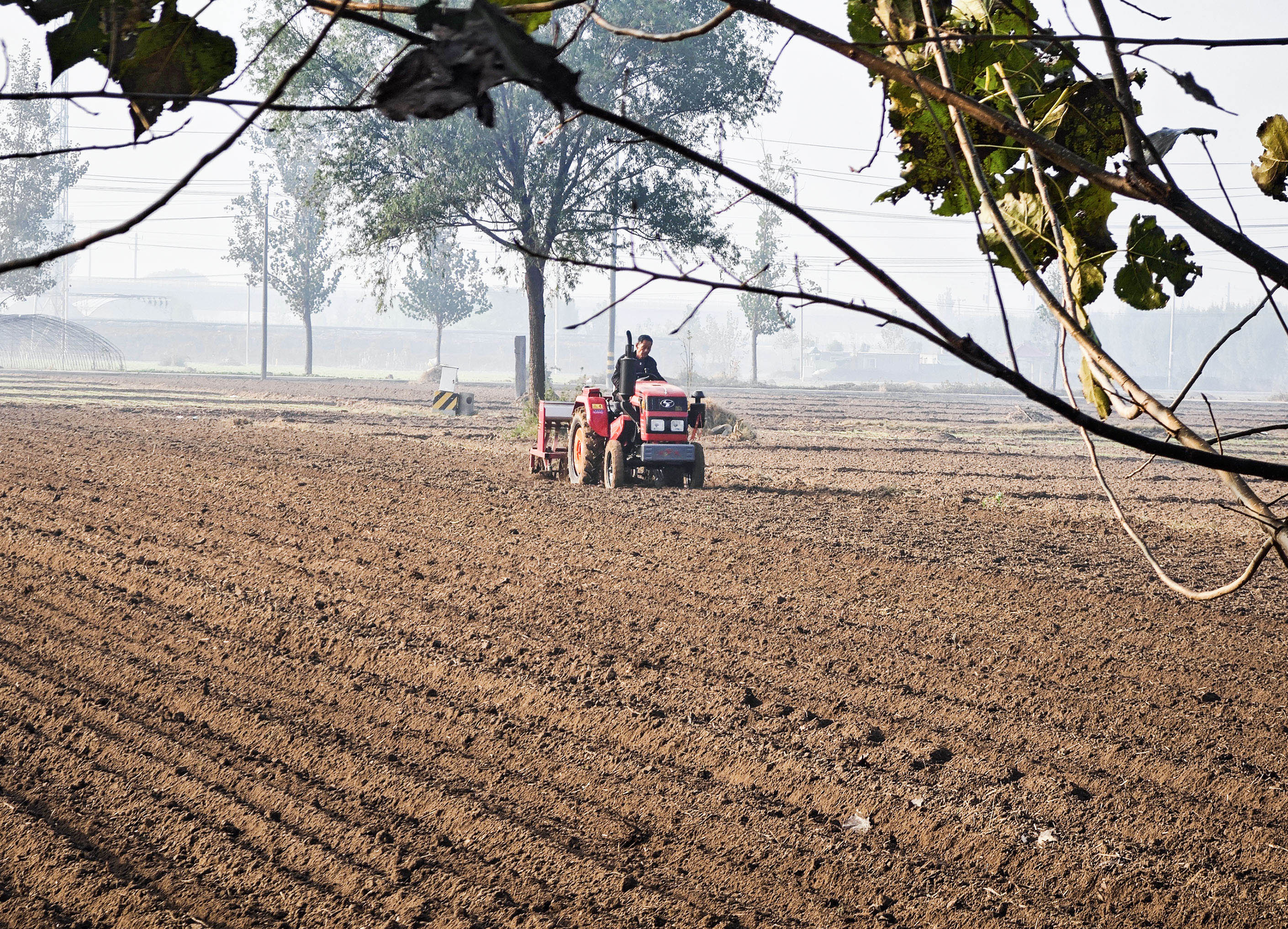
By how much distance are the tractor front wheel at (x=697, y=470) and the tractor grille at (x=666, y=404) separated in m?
0.67

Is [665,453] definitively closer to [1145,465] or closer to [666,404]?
[666,404]

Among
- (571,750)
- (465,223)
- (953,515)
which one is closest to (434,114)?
(571,750)

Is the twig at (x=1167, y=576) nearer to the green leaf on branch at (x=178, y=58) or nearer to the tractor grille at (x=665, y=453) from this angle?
the green leaf on branch at (x=178, y=58)

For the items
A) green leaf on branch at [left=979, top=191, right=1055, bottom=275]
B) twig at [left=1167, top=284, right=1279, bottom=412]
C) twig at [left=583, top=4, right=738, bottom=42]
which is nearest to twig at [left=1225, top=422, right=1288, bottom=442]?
twig at [left=1167, top=284, right=1279, bottom=412]

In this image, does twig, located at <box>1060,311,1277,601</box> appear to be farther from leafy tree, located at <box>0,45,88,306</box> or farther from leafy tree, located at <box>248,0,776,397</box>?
leafy tree, located at <box>0,45,88,306</box>

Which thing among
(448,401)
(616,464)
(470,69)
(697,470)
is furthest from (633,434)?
(448,401)

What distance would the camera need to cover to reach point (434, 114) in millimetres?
1257

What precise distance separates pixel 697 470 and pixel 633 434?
93 cm

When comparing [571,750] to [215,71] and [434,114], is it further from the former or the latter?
[434,114]

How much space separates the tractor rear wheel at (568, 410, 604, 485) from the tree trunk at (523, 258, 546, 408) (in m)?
14.3

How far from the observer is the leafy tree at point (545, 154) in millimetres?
27109

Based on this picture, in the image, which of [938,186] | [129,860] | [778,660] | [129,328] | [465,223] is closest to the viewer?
[938,186]

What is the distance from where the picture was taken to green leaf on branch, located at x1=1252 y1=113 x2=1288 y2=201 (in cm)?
211

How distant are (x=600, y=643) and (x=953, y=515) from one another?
6962mm
